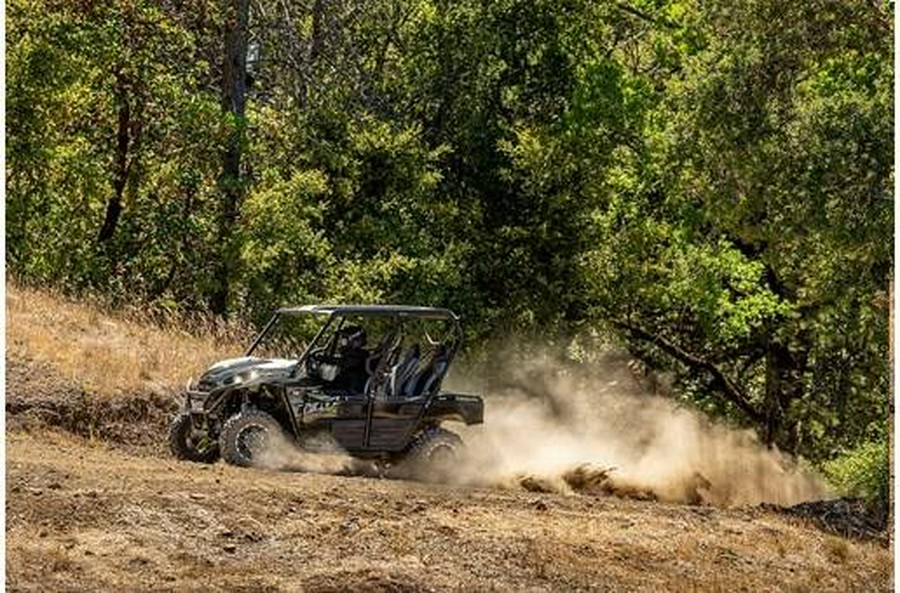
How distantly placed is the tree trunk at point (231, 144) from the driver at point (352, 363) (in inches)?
524

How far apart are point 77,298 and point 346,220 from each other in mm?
8546

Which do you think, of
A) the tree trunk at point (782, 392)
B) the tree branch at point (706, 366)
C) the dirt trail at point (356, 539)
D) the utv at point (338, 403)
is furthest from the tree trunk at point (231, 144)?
the dirt trail at point (356, 539)

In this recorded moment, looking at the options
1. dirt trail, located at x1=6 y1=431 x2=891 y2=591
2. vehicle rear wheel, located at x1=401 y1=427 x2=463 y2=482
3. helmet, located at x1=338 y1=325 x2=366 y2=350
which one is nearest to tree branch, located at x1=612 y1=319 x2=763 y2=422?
vehicle rear wheel, located at x1=401 y1=427 x2=463 y2=482

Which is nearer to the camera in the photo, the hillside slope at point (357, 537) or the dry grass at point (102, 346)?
the hillside slope at point (357, 537)

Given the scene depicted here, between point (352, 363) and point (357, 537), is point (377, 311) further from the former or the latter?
point (357, 537)

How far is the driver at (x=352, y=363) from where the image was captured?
1625cm

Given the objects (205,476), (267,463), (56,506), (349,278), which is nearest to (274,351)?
(349,278)

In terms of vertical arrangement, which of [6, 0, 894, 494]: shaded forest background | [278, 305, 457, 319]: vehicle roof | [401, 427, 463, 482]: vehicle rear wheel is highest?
[6, 0, 894, 494]: shaded forest background

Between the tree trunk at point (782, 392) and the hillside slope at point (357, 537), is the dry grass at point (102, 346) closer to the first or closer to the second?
the hillside slope at point (357, 537)

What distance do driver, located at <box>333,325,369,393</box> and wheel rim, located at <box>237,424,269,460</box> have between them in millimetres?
1059

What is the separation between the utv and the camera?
15.6m

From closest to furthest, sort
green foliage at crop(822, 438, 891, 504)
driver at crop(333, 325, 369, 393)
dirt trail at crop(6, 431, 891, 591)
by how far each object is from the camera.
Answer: dirt trail at crop(6, 431, 891, 591) < driver at crop(333, 325, 369, 393) < green foliage at crop(822, 438, 891, 504)

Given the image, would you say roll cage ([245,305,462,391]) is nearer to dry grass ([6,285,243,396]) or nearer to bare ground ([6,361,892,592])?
bare ground ([6,361,892,592])

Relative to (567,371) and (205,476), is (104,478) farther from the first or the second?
(567,371)
